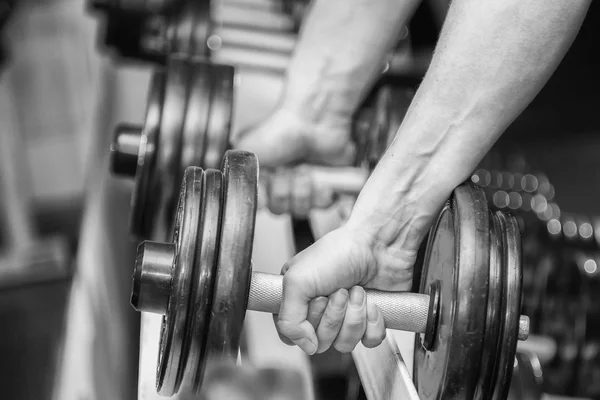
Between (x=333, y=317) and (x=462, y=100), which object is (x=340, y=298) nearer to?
(x=333, y=317)

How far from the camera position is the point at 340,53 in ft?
4.25

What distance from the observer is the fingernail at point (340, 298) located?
0.90 m

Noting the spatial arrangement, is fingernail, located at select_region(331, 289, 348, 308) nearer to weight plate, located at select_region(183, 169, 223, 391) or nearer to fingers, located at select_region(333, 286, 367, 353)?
fingers, located at select_region(333, 286, 367, 353)

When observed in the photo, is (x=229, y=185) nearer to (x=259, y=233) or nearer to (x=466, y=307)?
(x=466, y=307)

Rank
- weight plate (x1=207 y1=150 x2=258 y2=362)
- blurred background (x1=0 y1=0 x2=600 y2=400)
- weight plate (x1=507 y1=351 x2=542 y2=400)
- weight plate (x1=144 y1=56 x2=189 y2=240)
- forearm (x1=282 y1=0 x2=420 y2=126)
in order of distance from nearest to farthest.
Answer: weight plate (x1=207 y1=150 x2=258 y2=362)
weight plate (x1=507 y1=351 x2=542 y2=400)
weight plate (x1=144 y1=56 x2=189 y2=240)
forearm (x1=282 y1=0 x2=420 y2=126)
blurred background (x1=0 y1=0 x2=600 y2=400)

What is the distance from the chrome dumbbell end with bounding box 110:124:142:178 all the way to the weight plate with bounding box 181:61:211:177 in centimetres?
9

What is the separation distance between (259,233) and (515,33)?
739 millimetres

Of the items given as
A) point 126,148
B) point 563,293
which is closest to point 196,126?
point 126,148

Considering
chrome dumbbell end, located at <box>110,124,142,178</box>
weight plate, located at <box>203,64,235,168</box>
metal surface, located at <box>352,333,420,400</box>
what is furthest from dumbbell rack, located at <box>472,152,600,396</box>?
chrome dumbbell end, located at <box>110,124,142,178</box>

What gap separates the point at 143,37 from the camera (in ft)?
5.90

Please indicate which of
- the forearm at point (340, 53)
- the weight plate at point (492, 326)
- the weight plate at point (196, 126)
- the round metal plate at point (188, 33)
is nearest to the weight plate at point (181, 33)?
the round metal plate at point (188, 33)

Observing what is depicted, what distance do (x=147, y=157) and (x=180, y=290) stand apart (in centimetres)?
41

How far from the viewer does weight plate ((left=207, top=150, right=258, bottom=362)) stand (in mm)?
801

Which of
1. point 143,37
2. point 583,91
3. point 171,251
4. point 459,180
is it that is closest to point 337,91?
point 459,180
